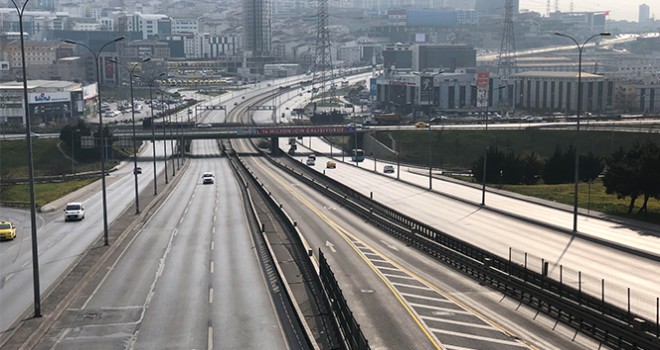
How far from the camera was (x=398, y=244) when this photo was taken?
47.3m

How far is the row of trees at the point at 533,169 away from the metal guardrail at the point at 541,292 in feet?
118

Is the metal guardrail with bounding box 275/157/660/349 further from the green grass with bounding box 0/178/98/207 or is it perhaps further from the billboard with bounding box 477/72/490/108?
the billboard with bounding box 477/72/490/108

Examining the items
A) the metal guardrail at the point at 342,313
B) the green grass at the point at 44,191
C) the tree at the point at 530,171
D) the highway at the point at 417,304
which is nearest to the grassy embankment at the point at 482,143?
the tree at the point at 530,171

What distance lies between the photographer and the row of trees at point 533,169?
277 ft

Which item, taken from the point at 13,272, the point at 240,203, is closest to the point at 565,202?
the point at 240,203

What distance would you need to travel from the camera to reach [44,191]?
85438 mm

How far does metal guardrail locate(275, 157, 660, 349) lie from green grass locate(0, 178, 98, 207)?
37.5m

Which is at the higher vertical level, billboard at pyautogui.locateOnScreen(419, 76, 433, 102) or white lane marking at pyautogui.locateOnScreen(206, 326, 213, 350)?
white lane marking at pyautogui.locateOnScreen(206, 326, 213, 350)

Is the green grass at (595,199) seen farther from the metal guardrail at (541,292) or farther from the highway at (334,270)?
the metal guardrail at (541,292)

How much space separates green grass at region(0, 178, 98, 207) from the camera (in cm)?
7600

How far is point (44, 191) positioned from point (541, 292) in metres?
65.2

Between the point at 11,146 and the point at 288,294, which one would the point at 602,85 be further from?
the point at 288,294

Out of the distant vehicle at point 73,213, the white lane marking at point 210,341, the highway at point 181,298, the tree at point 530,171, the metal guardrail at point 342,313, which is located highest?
the metal guardrail at point 342,313

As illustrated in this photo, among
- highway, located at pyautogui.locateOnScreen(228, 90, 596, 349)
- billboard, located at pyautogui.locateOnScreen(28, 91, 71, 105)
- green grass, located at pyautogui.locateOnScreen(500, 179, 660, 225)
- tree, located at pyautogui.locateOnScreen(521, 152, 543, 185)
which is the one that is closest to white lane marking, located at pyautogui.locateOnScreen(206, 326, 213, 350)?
highway, located at pyautogui.locateOnScreen(228, 90, 596, 349)
